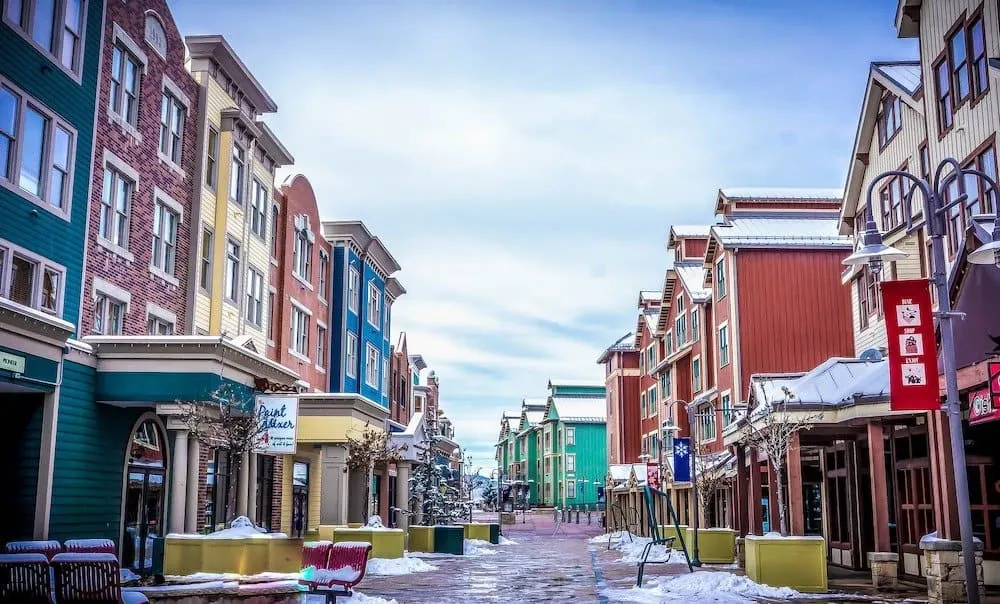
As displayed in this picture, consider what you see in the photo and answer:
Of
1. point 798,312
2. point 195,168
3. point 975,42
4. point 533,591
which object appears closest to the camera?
point 975,42

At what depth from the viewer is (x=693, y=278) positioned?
49688 mm

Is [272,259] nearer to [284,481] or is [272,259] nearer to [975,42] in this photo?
[284,481]

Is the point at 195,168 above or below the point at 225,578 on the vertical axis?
above

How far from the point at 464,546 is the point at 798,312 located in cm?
1640

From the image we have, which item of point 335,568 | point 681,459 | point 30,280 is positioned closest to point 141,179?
point 30,280

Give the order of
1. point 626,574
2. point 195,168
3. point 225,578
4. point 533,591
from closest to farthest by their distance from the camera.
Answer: point 225,578
point 533,591
point 195,168
point 626,574

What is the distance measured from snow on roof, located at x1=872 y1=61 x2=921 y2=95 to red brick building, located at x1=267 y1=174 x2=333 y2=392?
1889cm

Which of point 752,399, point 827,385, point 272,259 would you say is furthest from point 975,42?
point 272,259

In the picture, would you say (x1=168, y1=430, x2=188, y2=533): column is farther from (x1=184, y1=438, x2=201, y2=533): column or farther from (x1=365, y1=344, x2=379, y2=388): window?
(x1=365, y1=344, x2=379, y2=388): window

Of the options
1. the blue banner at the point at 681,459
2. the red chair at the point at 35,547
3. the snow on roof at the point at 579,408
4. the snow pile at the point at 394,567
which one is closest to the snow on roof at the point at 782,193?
the blue banner at the point at 681,459

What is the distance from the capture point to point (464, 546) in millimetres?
39750

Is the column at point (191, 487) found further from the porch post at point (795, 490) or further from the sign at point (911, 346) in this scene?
the sign at point (911, 346)

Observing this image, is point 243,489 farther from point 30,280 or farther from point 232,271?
point 30,280

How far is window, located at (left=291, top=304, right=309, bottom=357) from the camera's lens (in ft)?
113
